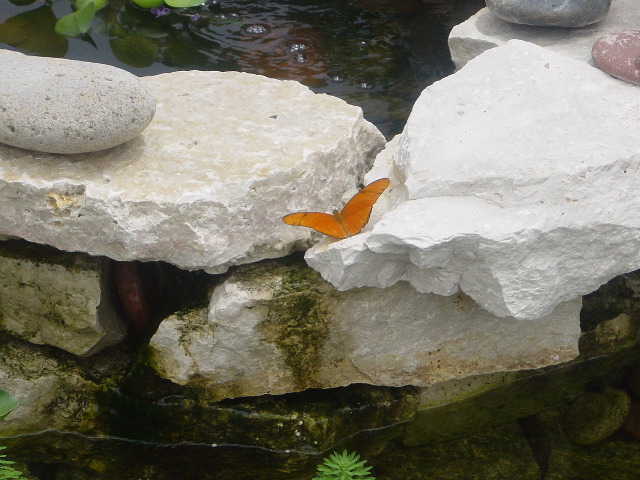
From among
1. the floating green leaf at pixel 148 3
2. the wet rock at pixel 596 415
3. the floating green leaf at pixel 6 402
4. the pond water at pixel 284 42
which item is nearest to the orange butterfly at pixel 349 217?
the floating green leaf at pixel 6 402

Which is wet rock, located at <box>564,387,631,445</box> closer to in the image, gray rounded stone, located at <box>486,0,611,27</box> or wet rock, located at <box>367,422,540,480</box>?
wet rock, located at <box>367,422,540,480</box>

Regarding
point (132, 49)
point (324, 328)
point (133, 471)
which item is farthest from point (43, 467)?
point (132, 49)

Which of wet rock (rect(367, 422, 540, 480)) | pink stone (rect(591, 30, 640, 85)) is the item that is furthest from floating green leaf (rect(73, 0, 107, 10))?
wet rock (rect(367, 422, 540, 480))

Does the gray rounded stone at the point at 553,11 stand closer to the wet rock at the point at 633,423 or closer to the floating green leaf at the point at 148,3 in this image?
the wet rock at the point at 633,423

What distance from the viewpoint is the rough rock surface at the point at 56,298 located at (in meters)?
3.12

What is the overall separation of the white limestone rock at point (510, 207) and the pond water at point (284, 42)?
4.52 feet

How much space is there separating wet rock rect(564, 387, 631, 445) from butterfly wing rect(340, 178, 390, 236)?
5.75 ft

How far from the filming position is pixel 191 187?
9.17ft

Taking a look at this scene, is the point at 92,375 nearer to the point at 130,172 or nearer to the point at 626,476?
the point at 130,172

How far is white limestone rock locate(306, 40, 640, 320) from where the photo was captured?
254 centimetres

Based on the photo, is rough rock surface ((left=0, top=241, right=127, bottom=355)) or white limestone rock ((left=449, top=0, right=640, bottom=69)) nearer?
rough rock surface ((left=0, top=241, right=127, bottom=355))

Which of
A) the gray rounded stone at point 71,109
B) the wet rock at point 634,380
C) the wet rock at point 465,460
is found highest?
the gray rounded stone at point 71,109

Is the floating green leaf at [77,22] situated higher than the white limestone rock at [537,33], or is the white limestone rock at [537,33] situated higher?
the white limestone rock at [537,33]

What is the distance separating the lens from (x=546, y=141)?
110 inches
